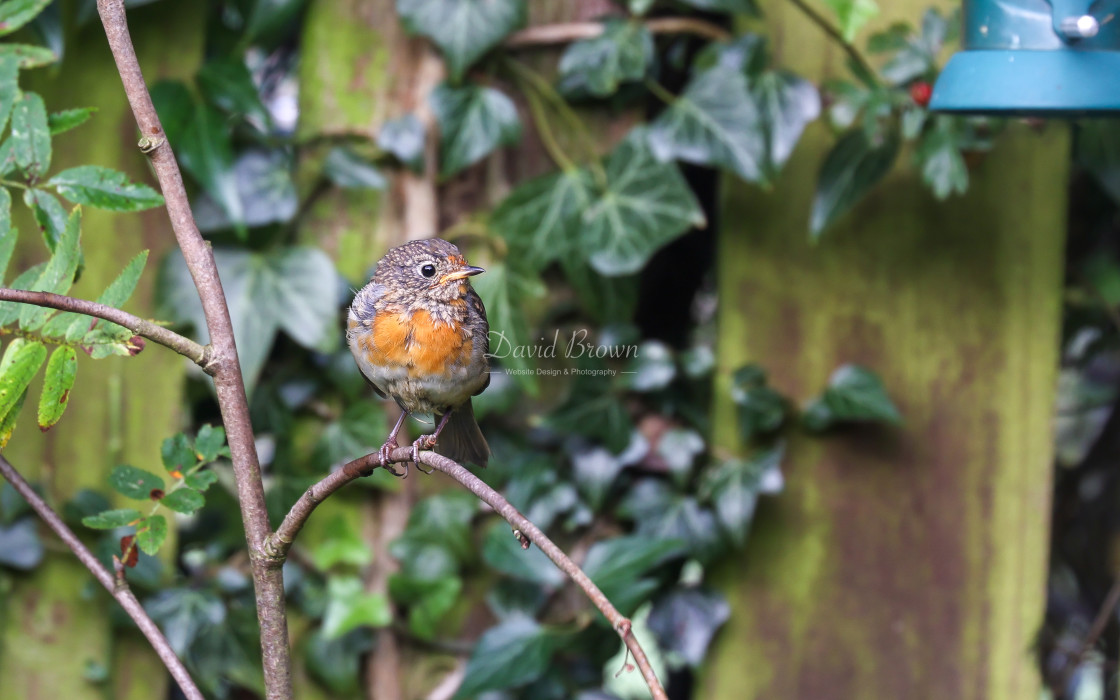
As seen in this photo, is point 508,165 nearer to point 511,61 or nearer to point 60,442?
point 511,61

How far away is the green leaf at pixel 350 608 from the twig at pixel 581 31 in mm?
1330

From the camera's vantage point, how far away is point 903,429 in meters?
2.42

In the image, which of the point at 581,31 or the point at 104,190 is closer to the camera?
the point at 104,190

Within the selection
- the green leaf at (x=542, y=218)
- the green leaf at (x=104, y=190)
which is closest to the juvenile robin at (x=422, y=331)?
the green leaf at (x=542, y=218)

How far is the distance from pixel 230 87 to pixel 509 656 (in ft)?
4.58

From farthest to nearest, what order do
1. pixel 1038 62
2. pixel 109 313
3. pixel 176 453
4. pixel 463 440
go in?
pixel 463 440, pixel 1038 62, pixel 176 453, pixel 109 313

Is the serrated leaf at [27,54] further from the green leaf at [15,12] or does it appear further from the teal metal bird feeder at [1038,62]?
the teal metal bird feeder at [1038,62]

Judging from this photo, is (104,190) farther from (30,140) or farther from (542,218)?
(542,218)

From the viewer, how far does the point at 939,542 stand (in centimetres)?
243

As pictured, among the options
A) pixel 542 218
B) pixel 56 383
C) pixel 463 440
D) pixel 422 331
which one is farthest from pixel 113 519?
pixel 542 218

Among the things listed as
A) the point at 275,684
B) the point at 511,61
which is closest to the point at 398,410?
the point at 511,61

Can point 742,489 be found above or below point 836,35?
below

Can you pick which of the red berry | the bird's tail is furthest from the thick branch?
the red berry

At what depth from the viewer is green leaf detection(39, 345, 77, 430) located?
95 centimetres
